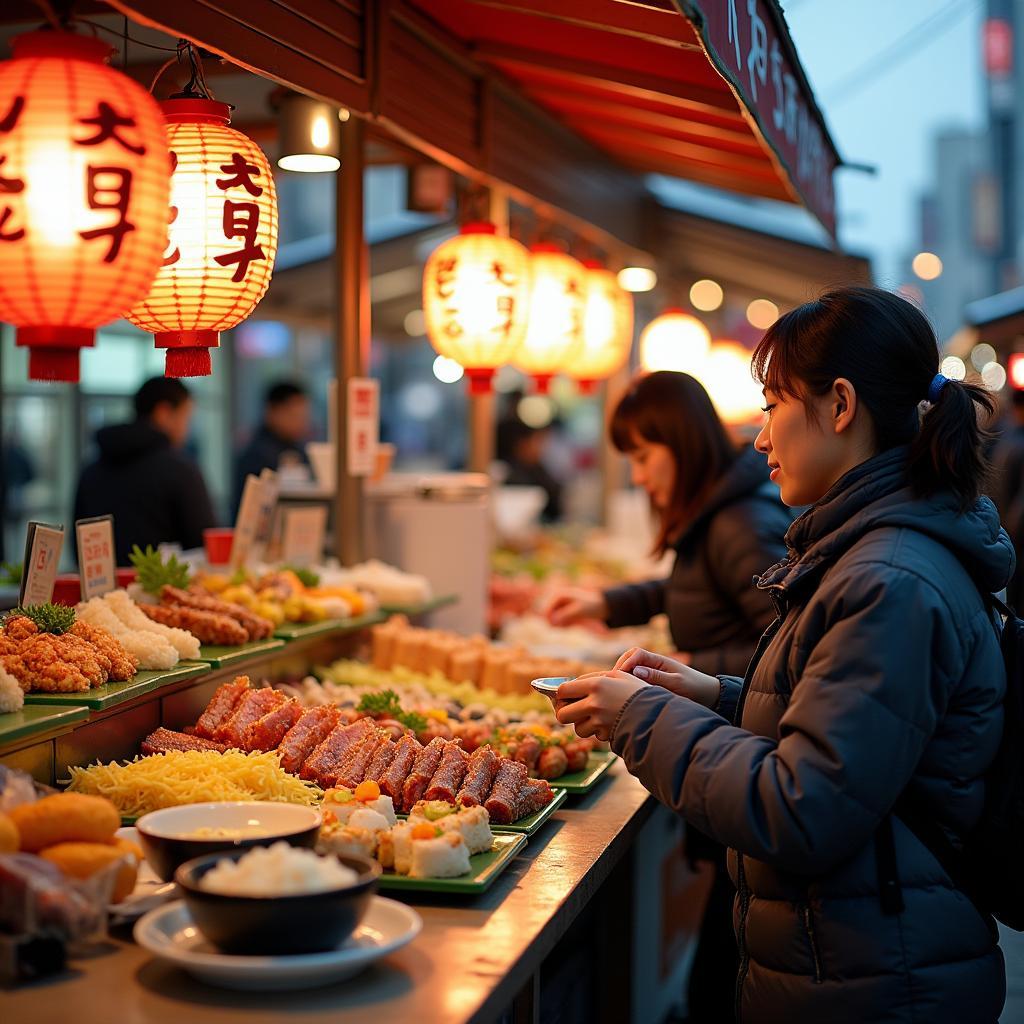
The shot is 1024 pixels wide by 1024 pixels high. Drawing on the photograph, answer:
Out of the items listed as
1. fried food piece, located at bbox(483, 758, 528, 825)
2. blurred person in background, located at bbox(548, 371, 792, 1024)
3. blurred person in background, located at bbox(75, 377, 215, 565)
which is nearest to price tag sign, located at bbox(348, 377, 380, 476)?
blurred person in background, located at bbox(548, 371, 792, 1024)

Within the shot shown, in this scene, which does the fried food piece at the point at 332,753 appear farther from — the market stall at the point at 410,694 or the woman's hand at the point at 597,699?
the woman's hand at the point at 597,699

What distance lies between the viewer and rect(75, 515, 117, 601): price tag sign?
3.95m

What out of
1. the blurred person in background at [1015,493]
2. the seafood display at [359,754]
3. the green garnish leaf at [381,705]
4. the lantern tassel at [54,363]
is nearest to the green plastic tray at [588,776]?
the seafood display at [359,754]

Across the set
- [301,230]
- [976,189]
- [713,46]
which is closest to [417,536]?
[713,46]

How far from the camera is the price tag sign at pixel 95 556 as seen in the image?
13.0 ft

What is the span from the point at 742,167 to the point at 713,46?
4.56 meters

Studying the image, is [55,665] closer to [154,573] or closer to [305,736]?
[305,736]

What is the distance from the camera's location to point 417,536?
6.57 meters

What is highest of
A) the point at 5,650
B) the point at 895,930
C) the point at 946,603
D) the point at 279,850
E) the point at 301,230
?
the point at 301,230

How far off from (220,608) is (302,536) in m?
1.53

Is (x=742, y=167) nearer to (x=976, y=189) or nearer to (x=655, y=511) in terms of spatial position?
(x=655, y=511)

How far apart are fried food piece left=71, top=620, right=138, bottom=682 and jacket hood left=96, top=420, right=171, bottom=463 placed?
13.0 feet

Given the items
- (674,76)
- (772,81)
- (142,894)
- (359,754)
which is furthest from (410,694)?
(674,76)

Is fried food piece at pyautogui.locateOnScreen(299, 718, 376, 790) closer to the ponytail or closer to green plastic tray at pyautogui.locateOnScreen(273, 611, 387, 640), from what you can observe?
green plastic tray at pyautogui.locateOnScreen(273, 611, 387, 640)
